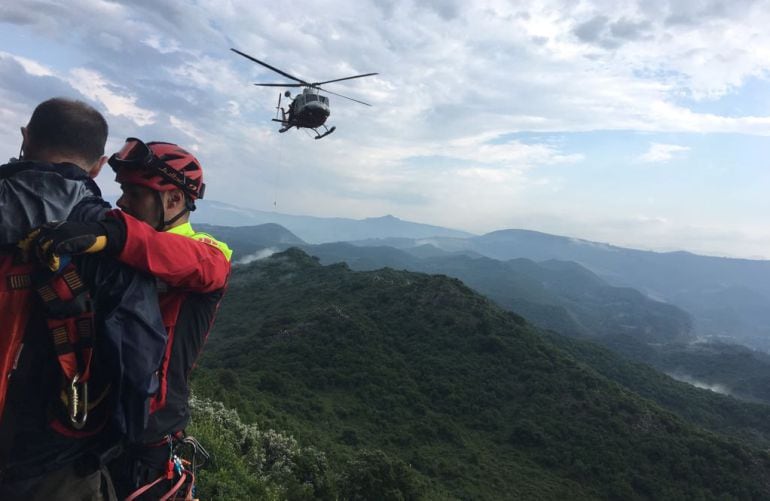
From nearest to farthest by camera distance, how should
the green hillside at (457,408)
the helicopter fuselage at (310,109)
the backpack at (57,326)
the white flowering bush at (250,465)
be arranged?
the backpack at (57,326) < the white flowering bush at (250,465) < the helicopter fuselage at (310,109) < the green hillside at (457,408)

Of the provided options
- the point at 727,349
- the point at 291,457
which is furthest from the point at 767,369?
the point at 291,457

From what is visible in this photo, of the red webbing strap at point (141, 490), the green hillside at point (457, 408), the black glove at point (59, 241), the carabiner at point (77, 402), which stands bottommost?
the green hillside at point (457, 408)

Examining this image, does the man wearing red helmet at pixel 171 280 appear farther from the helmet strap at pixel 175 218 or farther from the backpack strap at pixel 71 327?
the backpack strap at pixel 71 327

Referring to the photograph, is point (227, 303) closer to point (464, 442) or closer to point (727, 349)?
point (464, 442)

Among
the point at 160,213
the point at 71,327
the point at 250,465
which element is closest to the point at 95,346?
the point at 71,327

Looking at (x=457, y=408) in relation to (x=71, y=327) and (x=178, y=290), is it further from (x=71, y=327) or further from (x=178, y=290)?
(x=71, y=327)

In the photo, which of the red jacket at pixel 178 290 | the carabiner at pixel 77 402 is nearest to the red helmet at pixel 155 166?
the red jacket at pixel 178 290

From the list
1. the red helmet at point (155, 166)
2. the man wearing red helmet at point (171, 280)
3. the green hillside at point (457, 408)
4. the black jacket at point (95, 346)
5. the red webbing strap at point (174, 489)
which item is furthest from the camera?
the green hillside at point (457, 408)

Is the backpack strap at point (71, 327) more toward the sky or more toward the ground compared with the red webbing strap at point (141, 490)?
more toward the sky
